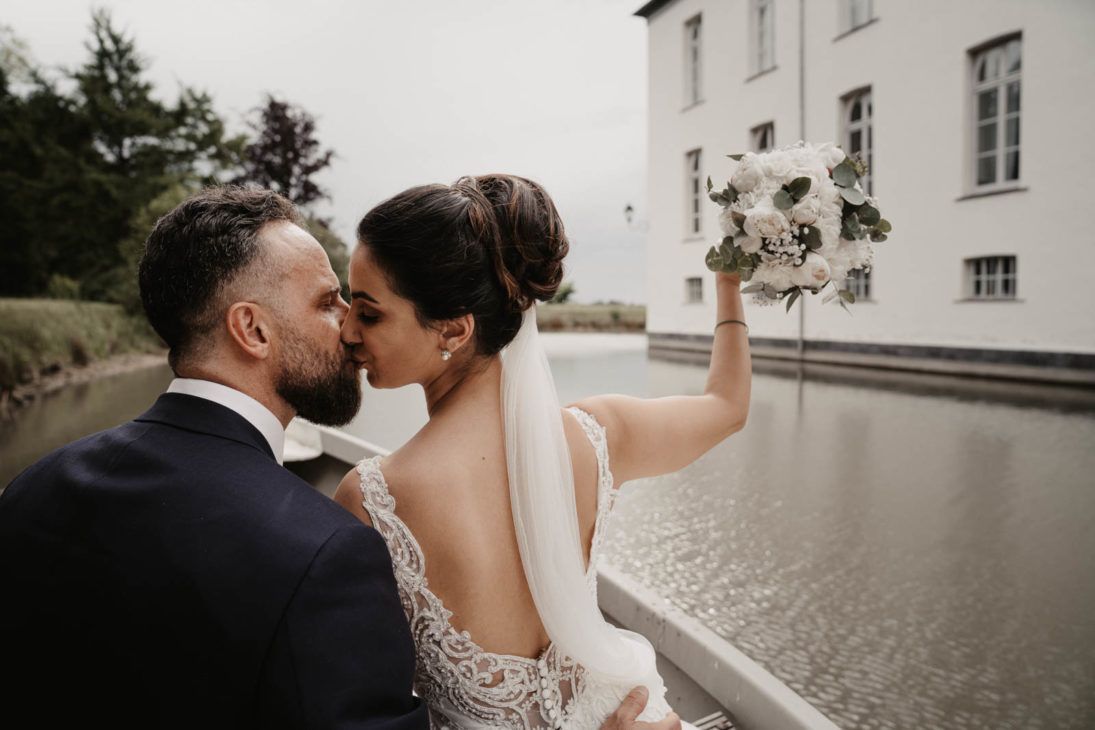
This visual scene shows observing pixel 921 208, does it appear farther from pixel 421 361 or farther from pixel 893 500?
pixel 421 361

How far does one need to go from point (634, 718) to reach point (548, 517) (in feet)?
1.59

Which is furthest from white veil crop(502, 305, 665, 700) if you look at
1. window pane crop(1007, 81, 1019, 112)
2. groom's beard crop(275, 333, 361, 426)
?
window pane crop(1007, 81, 1019, 112)

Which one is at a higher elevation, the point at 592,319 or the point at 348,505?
the point at 348,505

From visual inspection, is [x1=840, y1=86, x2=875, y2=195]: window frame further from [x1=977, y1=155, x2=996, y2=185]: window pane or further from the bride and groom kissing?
the bride and groom kissing

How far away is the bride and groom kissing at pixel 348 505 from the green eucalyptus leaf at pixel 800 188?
285mm

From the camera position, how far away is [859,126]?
1322 cm

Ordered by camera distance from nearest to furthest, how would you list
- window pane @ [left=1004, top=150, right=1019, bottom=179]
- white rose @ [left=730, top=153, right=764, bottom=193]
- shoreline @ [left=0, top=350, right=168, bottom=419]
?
white rose @ [left=730, top=153, right=764, bottom=193]
shoreline @ [left=0, top=350, right=168, bottom=419]
window pane @ [left=1004, top=150, right=1019, bottom=179]

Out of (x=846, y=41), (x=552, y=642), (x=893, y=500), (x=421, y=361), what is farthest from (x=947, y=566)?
(x=846, y=41)

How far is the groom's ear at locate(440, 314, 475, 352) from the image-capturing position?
1.37 metres

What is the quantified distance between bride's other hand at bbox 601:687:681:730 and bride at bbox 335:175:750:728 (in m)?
0.02

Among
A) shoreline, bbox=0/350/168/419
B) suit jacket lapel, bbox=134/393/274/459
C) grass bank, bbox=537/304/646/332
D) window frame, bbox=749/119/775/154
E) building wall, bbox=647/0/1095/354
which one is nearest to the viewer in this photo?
suit jacket lapel, bbox=134/393/274/459

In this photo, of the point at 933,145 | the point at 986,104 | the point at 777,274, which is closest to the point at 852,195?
the point at 777,274

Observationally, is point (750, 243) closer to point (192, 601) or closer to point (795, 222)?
point (795, 222)

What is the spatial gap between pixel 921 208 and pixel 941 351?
2.38 metres
